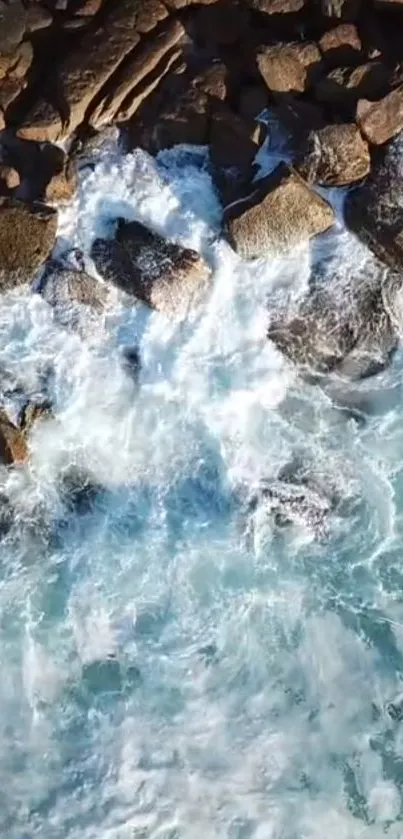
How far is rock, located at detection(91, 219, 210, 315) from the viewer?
12203mm

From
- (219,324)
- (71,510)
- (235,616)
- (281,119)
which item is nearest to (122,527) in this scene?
(71,510)

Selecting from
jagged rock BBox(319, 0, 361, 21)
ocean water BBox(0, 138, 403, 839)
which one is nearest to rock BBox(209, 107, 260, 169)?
ocean water BBox(0, 138, 403, 839)

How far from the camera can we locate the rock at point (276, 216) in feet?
39.6

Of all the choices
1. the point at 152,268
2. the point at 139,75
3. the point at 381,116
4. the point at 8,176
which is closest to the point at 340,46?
the point at 381,116

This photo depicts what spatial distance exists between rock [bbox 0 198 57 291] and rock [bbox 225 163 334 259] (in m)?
1.94

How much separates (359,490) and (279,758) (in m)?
2.87

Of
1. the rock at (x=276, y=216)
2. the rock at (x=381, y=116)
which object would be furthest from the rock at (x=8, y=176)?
the rock at (x=381, y=116)

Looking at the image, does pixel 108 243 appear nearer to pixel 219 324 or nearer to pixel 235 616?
pixel 219 324

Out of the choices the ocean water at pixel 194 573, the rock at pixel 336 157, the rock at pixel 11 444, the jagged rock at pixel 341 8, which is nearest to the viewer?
the ocean water at pixel 194 573

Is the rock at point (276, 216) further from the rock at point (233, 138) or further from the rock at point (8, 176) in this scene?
the rock at point (8, 176)

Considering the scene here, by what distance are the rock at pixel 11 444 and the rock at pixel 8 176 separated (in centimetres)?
249

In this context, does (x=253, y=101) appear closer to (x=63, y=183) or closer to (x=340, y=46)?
(x=340, y=46)

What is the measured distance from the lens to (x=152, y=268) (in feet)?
40.0

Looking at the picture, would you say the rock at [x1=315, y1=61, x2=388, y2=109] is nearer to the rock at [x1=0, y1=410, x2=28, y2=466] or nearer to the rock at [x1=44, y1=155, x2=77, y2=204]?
the rock at [x1=44, y1=155, x2=77, y2=204]
